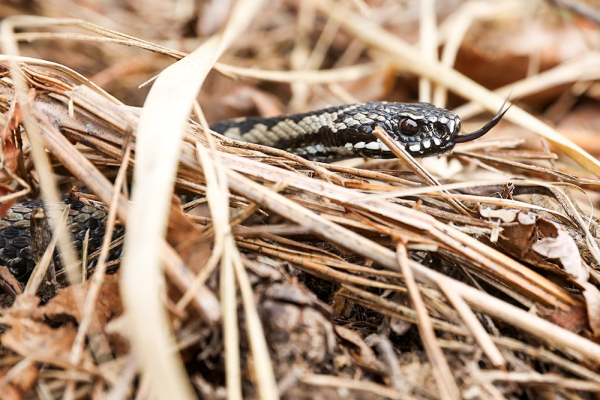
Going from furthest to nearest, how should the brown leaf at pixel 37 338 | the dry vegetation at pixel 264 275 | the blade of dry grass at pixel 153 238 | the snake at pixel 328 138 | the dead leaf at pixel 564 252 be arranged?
the snake at pixel 328 138, the dead leaf at pixel 564 252, the brown leaf at pixel 37 338, the dry vegetation at pixel 264 275, the blade of dry grass at pixel 153 238

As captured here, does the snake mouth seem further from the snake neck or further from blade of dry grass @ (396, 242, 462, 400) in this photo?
blade of dry grass @ (396, 242, 462, 400)

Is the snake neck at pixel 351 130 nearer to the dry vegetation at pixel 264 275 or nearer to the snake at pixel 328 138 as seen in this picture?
the snake at pixel 328 138

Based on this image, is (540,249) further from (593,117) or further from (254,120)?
(593,117)

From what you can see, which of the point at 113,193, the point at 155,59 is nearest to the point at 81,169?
the point at 113,193

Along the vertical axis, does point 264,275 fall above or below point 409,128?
below

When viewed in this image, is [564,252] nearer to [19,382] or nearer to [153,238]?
[153,238]

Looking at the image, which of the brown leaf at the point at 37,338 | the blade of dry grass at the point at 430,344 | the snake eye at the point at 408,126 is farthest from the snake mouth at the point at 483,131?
the brown leaf at the point at 37,338

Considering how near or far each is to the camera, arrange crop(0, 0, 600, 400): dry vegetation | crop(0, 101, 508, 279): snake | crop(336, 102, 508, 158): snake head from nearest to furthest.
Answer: crop(0, 0, 600, 400): dry vegetation < crop(0, 101, 508, 279): snake < crop(336, 102, 508, 158): snake head

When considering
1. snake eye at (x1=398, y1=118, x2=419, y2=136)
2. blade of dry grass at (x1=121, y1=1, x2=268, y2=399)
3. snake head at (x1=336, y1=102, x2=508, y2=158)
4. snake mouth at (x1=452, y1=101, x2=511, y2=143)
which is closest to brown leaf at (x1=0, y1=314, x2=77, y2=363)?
blade of dry grass at (x1=121, y1=1, x2=268, y2=399)

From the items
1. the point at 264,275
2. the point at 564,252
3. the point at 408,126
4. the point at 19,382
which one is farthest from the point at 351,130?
the point at 19,382
